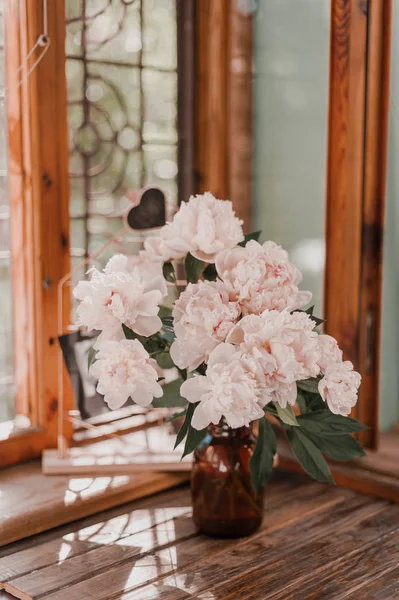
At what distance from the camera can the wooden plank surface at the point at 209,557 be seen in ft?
4.87

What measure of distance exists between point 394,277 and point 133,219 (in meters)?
0.68

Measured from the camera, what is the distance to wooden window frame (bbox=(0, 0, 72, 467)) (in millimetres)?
1916

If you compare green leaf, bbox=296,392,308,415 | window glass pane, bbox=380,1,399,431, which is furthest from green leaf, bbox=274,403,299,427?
window glass pane, bbox=380,1,399,431

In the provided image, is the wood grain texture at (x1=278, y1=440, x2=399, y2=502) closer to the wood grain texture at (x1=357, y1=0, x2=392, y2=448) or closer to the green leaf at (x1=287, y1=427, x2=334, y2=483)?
the wood grain texture at (x1=357, y1=0, x2=392, y2=448)

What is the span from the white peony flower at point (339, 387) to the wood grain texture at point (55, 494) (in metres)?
0.68

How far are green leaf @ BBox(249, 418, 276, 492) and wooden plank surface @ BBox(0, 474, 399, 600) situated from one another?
0.16 m

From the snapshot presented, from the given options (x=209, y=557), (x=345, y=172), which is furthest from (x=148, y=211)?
(x=209, y=557)

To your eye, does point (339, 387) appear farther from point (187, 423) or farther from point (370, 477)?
point (370, 477)

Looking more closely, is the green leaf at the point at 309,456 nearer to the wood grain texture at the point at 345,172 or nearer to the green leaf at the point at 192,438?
the green leaf at the point at 192,438

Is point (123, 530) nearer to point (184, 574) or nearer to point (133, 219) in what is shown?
point (184, 574)

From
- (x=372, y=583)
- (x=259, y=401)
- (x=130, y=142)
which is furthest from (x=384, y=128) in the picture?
(x=372, y=583)

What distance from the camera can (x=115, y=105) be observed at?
210cm

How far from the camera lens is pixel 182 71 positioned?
7.35 feet

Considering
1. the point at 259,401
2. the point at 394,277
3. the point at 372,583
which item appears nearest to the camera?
the point at 259,401
